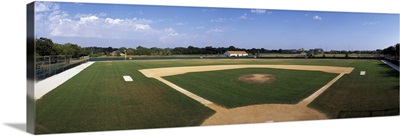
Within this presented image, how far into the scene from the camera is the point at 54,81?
386 inches

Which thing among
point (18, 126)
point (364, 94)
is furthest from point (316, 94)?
point (18, 126)

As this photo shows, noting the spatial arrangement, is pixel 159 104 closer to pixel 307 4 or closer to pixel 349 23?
pixel 307 4

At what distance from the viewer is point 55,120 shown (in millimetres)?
9227

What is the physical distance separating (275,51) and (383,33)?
333 centimetres

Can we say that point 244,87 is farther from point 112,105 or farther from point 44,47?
point 44,47

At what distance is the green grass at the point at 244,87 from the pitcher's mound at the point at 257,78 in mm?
89

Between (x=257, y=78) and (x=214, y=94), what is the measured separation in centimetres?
138

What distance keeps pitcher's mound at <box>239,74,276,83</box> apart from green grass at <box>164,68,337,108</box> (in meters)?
0.09

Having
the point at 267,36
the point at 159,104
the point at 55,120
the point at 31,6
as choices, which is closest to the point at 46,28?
the point at 31,6

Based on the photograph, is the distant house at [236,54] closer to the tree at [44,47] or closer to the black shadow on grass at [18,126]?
the tree at [44,47]

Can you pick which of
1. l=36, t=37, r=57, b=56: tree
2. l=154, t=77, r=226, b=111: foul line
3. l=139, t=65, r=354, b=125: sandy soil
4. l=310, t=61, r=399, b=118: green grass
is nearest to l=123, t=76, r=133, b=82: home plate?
l=139, t=65, r=354, b=125: sandy soil

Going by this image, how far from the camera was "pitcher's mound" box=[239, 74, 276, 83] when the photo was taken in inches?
446

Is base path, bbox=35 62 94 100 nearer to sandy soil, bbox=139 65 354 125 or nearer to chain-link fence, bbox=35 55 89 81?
chain-link fence, bbox=35 55 89 81

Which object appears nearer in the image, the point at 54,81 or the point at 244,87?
the point at 54,81
